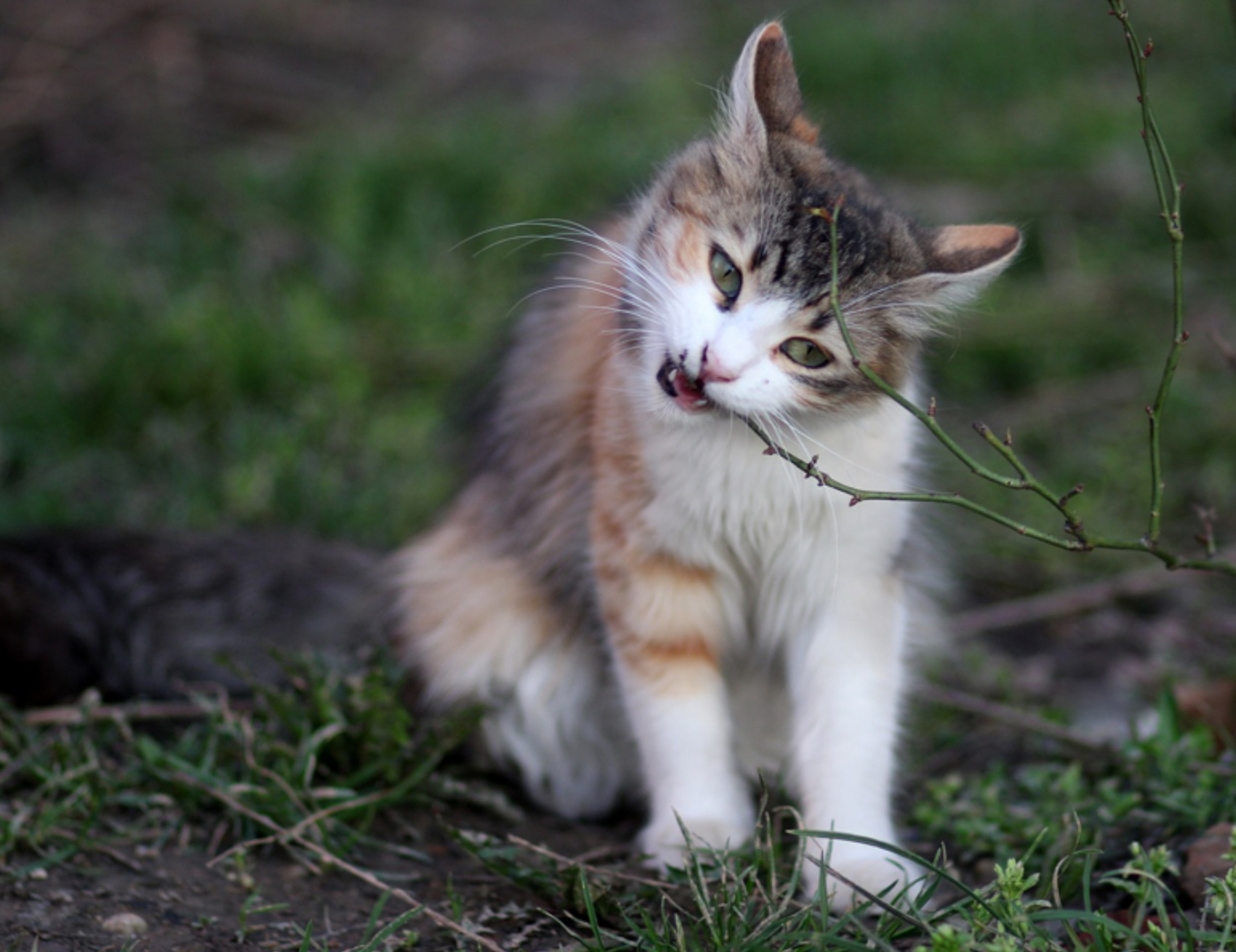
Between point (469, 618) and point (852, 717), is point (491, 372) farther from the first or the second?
point (852, 717)

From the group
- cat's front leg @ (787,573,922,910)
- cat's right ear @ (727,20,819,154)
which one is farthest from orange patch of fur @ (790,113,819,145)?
cat's front leg @ (787,573,922,910)

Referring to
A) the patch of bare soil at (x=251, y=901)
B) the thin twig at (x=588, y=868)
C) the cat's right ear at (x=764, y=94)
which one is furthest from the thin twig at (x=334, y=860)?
the cat's right ear at (x=764, y=94)

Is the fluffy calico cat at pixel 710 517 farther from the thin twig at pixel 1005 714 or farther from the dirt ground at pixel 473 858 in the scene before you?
the thin twig at pixel 1005 714

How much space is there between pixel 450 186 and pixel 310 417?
1.77 meters

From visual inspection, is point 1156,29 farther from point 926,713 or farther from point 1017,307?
point 926,713

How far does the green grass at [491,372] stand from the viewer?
2.45 metres

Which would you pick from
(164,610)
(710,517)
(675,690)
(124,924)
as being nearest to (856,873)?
(675,690)

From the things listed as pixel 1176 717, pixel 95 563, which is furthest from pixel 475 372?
pixel 1176 717

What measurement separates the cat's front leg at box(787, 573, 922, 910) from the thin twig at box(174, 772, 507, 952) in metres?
0.75

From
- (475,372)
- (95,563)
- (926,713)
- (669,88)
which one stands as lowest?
(926,713)

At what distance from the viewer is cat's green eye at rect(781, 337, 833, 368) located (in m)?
2.22

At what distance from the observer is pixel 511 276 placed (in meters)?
5.29

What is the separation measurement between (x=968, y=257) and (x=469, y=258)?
341cm

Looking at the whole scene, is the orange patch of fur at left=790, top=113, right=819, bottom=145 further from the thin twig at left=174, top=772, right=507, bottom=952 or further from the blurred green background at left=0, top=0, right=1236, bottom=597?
the thin twig at left=174, top=772, right=507, bottom=952
